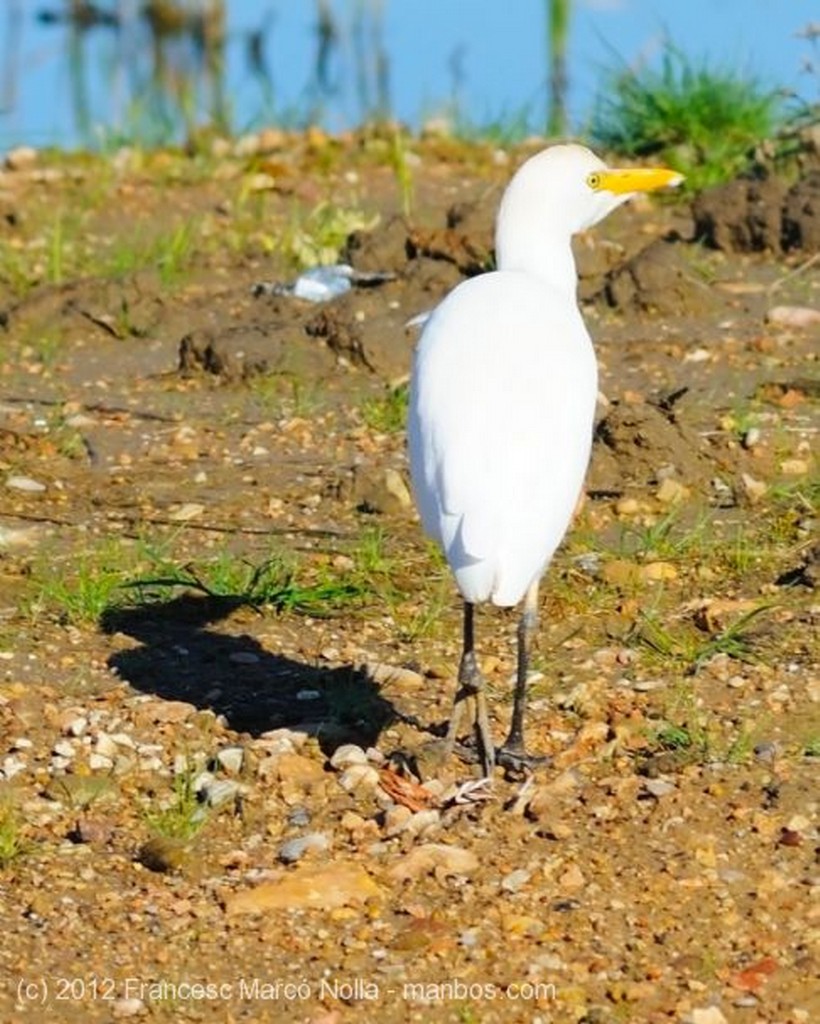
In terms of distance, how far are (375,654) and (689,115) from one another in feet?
14.7

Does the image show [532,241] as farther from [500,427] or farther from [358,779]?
[358,779]

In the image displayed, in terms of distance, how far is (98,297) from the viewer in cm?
838

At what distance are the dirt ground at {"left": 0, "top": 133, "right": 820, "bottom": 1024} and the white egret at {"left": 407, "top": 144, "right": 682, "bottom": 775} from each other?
361 millimetres

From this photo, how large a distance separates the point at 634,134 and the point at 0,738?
5.34 m

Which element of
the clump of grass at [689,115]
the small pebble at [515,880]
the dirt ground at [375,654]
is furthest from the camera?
the clump of grass at [689,115]

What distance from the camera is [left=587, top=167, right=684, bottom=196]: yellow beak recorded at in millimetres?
5828

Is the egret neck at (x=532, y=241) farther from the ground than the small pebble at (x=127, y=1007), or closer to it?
farther from the ground

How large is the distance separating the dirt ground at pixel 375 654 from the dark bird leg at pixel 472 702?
0.18ft

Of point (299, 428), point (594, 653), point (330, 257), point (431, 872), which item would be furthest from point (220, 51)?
point (431, 872)

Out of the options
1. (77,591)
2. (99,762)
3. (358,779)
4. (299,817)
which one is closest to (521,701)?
(358,779)

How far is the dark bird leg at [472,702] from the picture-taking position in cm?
523

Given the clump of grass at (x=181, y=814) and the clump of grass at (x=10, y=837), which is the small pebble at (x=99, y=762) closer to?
the clump of grass at (x=181, y=814)

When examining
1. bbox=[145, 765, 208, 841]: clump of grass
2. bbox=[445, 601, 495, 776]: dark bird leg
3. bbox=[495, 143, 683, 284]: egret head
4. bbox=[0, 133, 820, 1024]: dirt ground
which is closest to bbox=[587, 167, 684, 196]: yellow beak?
bbox=[495, 143, 683, 284]: egret head

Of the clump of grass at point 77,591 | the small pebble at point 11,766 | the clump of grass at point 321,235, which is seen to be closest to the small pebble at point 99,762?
the small pebble at point 11,766
